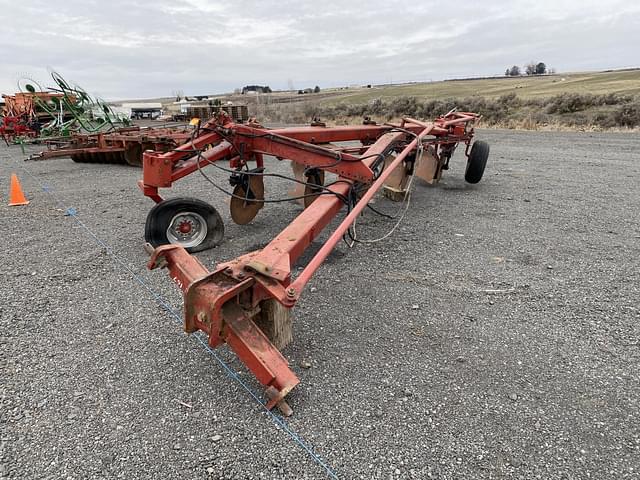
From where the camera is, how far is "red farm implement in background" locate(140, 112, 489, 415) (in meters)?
2.07

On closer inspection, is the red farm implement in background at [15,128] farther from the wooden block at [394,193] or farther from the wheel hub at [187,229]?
the wooden block at [394,193]

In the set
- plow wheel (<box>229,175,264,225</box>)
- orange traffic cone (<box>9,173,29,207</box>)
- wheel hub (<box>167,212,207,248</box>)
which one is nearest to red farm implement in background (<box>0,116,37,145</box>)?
orange traffic cone (<box>9,173,29,207</box>)

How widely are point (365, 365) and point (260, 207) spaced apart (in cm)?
297

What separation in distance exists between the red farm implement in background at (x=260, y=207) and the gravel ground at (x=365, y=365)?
33cm

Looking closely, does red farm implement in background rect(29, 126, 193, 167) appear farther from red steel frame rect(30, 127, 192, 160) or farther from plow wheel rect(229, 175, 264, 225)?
plow wheel rect(229, 175, 264, 225)

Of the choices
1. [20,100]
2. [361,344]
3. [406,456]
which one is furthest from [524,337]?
[20,100]

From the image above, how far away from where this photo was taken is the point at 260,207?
16.6 feet

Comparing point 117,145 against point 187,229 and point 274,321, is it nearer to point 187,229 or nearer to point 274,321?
point 187,229

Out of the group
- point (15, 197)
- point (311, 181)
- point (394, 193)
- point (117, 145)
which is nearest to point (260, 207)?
point (311, 181)

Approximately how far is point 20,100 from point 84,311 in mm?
17001

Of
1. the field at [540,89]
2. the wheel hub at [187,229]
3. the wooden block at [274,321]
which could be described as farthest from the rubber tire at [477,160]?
the field at [540,89]

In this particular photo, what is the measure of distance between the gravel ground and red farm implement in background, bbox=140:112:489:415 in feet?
1.07

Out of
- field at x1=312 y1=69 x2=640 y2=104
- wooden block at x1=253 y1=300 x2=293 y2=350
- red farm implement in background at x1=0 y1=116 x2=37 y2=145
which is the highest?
field at x1=312 y1=69 x2=640 y2=104

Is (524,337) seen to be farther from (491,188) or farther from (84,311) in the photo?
(491,188)
